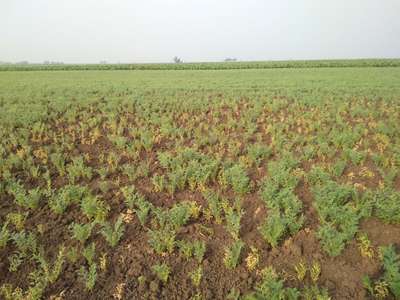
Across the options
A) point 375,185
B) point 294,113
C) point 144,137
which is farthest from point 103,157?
point 294,113

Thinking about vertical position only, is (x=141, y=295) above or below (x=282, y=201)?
below

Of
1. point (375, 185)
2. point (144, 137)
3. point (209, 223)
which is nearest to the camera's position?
point (209, 223)

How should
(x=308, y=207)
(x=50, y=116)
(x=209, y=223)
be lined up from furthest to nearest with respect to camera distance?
(x=50, y=116) < (x=308, y=207) < (x=209, y=223)

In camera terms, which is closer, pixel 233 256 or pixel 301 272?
pixel 301 272

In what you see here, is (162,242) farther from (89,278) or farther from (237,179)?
(237,179)

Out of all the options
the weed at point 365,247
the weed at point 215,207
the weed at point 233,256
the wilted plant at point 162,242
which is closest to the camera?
the weed at point 233,256

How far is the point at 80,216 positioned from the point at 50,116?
771 centimetres

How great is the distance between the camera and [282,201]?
16.5 ft

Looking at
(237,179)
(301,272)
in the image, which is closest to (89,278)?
Answer: (301,272)

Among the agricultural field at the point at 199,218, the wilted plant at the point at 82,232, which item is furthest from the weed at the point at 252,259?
the wilted plant at the point at 82,232

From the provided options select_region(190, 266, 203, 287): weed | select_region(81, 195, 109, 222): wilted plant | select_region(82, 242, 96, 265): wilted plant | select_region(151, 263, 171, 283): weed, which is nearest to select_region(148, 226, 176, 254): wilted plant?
select_region(151, 263, 171, 283): weed

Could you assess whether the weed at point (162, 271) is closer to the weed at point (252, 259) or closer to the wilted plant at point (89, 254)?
the wilted plant at point (89, 254)

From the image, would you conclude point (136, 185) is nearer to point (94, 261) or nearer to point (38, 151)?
point (94, 261)

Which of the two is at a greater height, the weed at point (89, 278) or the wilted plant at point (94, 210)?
the wilted plant at point (94, 210)
